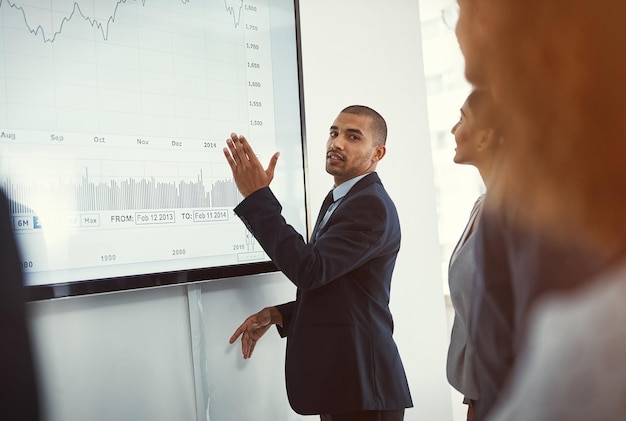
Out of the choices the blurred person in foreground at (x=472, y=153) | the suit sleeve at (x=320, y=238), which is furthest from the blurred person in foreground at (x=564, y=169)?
the suit sleeve at (x=320, y=238)

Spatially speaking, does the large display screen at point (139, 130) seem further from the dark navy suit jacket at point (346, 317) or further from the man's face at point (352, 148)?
the dark navy suit jacket at point (346, 317)

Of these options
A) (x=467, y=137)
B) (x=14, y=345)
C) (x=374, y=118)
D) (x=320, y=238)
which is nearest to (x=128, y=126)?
(x=320, y=238)

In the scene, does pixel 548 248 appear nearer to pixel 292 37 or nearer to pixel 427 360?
pixel 292 37

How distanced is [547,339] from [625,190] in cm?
9

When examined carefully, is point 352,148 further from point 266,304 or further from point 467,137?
point 467,137

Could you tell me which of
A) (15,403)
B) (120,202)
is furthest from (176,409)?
(15,403)

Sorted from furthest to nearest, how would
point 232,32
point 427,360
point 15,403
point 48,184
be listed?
1. point 427,360
2. point 232,32
3. point 48,184
4. point 15,403

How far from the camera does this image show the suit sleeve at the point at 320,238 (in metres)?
1.23

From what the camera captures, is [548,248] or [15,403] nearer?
[548,248]

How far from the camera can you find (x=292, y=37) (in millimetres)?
1840

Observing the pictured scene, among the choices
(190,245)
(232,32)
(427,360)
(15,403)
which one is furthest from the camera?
(427,360)

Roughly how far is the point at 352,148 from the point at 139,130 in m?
0.59

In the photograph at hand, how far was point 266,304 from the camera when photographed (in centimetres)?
184

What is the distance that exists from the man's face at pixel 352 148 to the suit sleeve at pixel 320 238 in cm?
18
